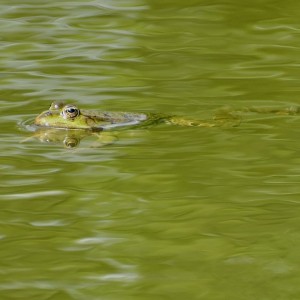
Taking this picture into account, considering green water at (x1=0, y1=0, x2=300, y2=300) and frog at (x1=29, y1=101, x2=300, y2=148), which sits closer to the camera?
green water at (x1=0, y1=0, x2=300, y2=300)

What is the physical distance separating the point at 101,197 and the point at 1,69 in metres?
3.06

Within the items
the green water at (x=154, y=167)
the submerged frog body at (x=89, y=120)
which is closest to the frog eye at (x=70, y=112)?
the submerged frog body at (x=89, y=120)

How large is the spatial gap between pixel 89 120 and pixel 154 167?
96 centimetres

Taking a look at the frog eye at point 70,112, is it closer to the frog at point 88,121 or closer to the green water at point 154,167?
the frog at point 88,121

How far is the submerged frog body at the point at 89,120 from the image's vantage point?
274 inches

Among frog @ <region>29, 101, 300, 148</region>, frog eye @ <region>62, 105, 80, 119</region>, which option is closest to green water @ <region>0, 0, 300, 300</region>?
frog @ <region>29, 101, 300, 148</region>

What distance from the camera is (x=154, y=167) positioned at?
6207 mm

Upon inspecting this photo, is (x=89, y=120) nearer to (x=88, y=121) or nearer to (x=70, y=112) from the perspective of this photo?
(x=88, y=121)

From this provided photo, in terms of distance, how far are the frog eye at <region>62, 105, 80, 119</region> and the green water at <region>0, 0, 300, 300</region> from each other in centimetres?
19

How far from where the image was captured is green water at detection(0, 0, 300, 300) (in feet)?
15.7

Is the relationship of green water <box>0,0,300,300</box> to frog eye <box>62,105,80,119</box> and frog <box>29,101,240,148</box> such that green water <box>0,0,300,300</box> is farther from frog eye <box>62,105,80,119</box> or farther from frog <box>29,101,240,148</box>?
frog eye <box>62,105,80,119</box>

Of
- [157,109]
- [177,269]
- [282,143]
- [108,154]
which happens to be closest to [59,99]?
[157,109]

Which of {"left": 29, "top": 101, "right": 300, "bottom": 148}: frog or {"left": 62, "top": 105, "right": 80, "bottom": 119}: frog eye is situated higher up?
{"left": 62, "top": 105, "right": 80, "bottom": 119}: frog eye

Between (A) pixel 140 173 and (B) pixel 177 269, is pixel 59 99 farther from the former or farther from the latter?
(B) pixel 177 269
